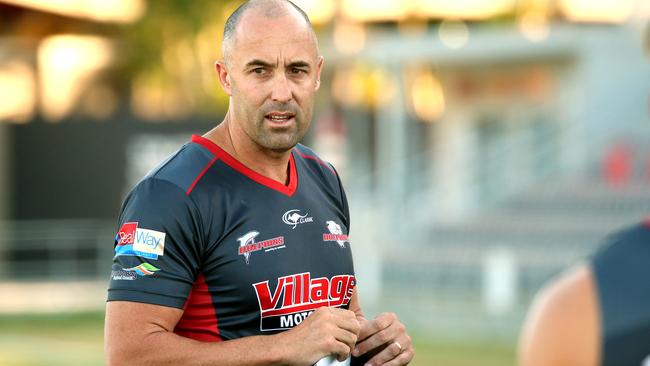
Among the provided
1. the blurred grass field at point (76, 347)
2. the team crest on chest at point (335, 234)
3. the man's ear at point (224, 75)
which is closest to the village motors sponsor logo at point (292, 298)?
the team crest on chest at point (335, 234)

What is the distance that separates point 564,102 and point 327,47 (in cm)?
789

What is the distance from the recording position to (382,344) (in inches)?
159

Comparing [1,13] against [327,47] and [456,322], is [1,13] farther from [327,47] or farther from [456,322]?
[456,322]

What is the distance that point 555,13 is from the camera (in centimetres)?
3334

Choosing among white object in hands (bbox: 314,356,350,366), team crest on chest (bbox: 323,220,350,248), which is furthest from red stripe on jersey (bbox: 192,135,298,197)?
white object in hands (bbox: 314,356,350,366)

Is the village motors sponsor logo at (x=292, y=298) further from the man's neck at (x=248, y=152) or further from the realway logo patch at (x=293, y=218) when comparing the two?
the man's neck at (x=248, y=152)

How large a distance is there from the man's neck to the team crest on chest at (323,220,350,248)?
0.68 ft

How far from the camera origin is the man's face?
392cm

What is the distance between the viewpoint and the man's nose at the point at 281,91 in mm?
3904

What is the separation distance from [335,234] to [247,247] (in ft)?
1.32

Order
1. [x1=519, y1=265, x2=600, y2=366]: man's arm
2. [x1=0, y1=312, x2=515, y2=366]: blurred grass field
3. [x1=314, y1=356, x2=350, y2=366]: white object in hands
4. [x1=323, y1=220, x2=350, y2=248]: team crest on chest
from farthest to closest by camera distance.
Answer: [x1=0, y1=312, x2=515, y2=366]: blurred grass field, [x1=323, y1=220, x2=350, y2=248]: team crest on chest, [x1=314, y1=356, x2=350, y2=366]: white object in hands, [x1=519, y1=265, x2=600, y2=366]: man's arm

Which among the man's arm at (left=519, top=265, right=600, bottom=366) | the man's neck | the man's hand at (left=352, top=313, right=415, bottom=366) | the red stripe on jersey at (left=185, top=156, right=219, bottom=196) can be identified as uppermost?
the man's neck

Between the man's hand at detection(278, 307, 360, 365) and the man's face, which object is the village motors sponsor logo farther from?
the man's face

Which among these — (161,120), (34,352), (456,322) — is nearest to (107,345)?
(34,352)
